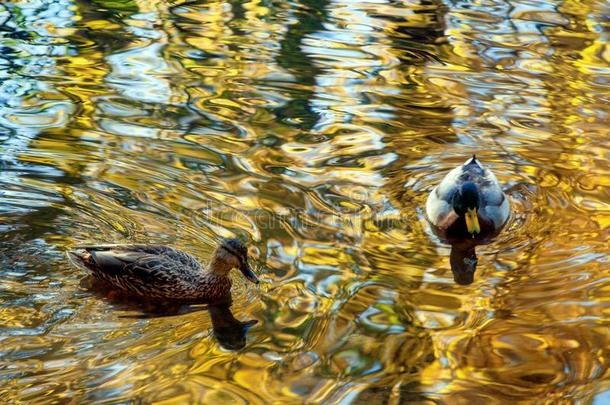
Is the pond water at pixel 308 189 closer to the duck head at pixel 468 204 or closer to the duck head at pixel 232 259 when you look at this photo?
the duck head at pixel 232 259

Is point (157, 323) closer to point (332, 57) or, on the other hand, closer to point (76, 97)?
point (76, 97)

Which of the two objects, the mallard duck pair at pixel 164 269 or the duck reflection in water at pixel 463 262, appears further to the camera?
the duck reflection in water at pixel 463 262

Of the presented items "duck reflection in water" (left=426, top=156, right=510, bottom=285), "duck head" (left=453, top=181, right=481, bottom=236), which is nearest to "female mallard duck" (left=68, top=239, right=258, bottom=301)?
"duck reflection in water" (left=426, top=156, right=510, bottom=285)

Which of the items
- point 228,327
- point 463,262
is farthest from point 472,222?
point 228,327

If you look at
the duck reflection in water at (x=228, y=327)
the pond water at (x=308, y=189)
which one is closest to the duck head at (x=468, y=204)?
the pond water at (x=308, y=189)

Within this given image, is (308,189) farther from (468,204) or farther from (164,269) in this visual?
(164,269)

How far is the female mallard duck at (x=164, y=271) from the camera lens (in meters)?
6.16

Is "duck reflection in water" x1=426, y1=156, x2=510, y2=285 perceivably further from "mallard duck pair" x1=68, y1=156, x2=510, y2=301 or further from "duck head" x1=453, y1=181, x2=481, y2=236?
"mallard duck pair" x1=68, y1=156, x2=510, y2=301

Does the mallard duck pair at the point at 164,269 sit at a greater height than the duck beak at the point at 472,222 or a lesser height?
greater

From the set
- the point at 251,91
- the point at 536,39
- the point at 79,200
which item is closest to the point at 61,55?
the point at 251,91

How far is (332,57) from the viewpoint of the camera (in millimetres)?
10594

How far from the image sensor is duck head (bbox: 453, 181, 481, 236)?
7500 millimetres

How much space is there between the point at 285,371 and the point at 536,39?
7.11 meters

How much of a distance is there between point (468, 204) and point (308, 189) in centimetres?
117
